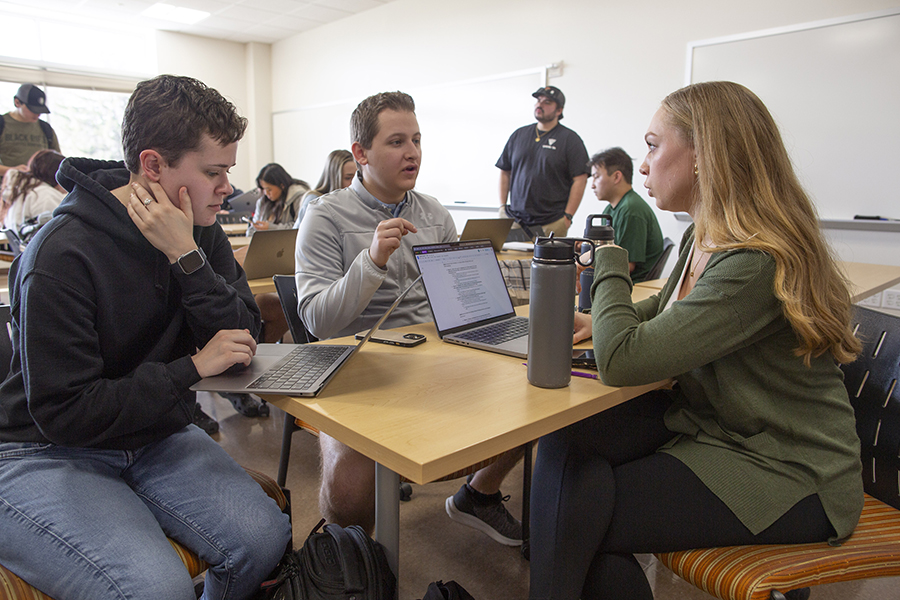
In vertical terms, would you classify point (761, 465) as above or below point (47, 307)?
below

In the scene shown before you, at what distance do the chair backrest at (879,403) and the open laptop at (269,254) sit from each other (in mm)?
A: 1926

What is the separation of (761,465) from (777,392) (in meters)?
0.13

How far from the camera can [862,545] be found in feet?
3.24

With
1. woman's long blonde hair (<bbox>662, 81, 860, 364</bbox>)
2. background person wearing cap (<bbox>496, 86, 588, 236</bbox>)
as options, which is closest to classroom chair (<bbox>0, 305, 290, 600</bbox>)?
woman's long blonde hair (<bbox>662, 81, 860, 364</bbox>)

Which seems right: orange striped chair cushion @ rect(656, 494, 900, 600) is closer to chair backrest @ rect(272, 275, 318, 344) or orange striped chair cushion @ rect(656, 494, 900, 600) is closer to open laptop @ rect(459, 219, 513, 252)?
chair backrest @ rect(272, 275, 318, 344)

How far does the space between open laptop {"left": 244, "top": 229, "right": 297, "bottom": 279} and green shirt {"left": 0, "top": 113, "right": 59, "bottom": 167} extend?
380 cm

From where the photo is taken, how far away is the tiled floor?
1.55 metres

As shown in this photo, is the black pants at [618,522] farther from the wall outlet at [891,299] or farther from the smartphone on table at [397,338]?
the wall outlet at [891,299]

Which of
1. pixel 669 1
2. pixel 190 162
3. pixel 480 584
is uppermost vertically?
pixel 669 1

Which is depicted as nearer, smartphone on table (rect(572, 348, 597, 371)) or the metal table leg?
the metal table leg

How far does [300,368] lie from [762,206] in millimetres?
892

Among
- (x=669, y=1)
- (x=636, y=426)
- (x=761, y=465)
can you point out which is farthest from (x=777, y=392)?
(x=669, y=1)

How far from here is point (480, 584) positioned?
62.2 inches

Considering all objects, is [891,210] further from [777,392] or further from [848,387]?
[777,392]
